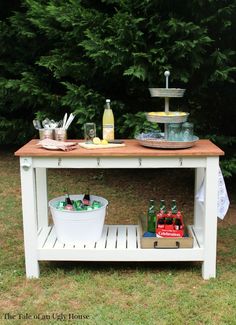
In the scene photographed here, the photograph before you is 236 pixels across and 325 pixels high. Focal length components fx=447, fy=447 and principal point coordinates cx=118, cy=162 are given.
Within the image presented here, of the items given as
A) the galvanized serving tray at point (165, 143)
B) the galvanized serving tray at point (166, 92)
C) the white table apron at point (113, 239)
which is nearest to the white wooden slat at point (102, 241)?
the white table apron at point (113, 239)

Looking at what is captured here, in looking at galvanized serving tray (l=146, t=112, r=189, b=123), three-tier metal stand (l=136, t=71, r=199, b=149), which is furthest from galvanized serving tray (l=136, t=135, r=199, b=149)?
galvanized serving tray (l=146, t=112, r=189, b=123)

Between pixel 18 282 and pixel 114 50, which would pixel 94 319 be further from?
pixel 114 50

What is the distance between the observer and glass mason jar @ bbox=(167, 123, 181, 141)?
323 centimetres

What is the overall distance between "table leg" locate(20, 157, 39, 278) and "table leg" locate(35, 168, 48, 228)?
0.48 m

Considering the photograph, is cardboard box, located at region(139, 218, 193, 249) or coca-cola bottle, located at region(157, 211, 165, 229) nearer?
cardboard box, located at region(139, 218, 193, 249)

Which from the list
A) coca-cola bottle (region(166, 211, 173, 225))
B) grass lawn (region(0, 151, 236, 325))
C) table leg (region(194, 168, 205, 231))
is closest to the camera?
grass lawn (region(0, 151, 236, 325))

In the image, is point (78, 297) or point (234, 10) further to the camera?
point (234, 10)

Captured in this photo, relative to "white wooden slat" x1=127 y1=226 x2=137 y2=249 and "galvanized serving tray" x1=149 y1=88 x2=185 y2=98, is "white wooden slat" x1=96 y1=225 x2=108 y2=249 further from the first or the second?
"galvanized serving tray" x1=149 y1=88 x2=185 y2=98

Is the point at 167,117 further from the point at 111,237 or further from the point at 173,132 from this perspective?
the point at 111,237

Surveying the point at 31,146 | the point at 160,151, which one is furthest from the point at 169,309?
the point at 31,146

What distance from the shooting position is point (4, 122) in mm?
6715

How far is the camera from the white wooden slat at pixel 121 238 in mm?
3341

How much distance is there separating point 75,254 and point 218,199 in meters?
1.11

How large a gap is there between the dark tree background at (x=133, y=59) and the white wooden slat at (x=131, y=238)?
1.32m
